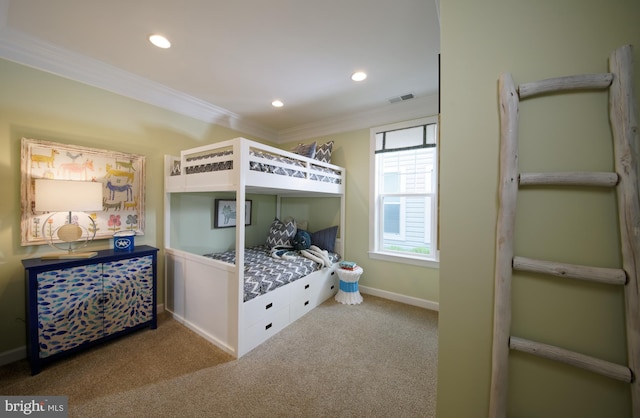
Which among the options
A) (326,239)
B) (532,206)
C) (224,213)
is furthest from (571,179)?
(224,213)

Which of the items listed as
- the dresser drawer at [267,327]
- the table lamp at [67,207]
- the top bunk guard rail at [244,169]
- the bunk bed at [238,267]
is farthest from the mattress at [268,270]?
the table lamp at [67,207]

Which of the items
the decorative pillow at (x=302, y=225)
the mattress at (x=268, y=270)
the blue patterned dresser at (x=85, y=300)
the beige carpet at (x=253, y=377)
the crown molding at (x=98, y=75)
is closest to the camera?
the beige carpet at (x=253, y=377)

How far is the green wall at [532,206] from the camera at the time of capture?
835 mm

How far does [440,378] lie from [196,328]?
7.16 feet

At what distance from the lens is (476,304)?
3.27 feet

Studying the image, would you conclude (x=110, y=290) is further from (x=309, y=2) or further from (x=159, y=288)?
(x=309, y=2)

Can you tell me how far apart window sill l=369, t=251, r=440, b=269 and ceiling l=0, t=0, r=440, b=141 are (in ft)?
6.25

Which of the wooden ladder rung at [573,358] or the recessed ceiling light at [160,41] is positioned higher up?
the recessed ceiling light at [160,41]

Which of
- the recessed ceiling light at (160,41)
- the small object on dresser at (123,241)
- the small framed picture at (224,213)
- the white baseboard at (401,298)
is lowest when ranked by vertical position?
the white baseboard at (401,298)

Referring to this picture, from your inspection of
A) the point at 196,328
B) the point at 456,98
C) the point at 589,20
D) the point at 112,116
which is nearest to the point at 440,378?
the point at 456,98

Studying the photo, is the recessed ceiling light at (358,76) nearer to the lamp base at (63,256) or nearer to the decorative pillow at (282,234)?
the decorative pillow at (282,234)

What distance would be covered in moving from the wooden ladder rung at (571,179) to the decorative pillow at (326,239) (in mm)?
2651

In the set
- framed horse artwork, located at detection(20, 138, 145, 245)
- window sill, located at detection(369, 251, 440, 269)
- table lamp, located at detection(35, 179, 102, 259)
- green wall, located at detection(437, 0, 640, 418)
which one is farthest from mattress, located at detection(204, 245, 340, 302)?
green wall, located at detection(437, 0, 640, 418)

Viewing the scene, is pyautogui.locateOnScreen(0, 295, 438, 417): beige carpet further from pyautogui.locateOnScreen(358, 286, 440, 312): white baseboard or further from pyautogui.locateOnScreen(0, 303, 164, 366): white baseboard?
pyautogui.locateOnScreen(358, 286, 440, 312): white baseboard
